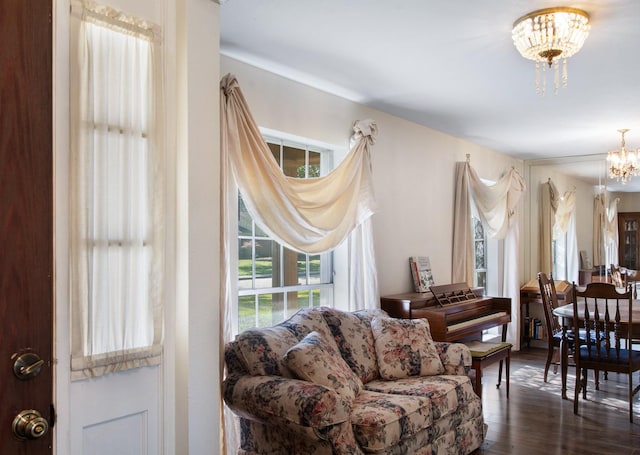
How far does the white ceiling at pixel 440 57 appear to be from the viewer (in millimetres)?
2822

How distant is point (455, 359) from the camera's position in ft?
12.0

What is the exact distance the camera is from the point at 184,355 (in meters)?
2.46

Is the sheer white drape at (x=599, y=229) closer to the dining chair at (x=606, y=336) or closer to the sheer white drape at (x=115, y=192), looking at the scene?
the dining chair at (x=606, y=336)

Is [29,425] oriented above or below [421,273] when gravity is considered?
below

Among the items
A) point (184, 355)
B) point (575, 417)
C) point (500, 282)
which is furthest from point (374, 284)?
point (500, 282)

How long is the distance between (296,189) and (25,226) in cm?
246

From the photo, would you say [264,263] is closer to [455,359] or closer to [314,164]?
[314,164]

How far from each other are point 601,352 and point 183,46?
3.97 metres

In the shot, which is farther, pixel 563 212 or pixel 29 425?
pixel 563 212

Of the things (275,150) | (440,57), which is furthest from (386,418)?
(440,57)

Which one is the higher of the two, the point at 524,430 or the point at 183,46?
the point at 183,46

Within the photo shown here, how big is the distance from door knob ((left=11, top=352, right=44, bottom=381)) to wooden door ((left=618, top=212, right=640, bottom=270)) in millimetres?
6873

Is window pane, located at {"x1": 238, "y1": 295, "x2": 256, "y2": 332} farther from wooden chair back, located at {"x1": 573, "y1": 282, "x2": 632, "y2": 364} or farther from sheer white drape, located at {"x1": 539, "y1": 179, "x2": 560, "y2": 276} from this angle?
sheer white drape, located at {"x1": 539, "y1": 179, "x2": 560, "y2": 276}

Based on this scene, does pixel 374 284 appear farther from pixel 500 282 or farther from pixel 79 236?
pixel 500 282
